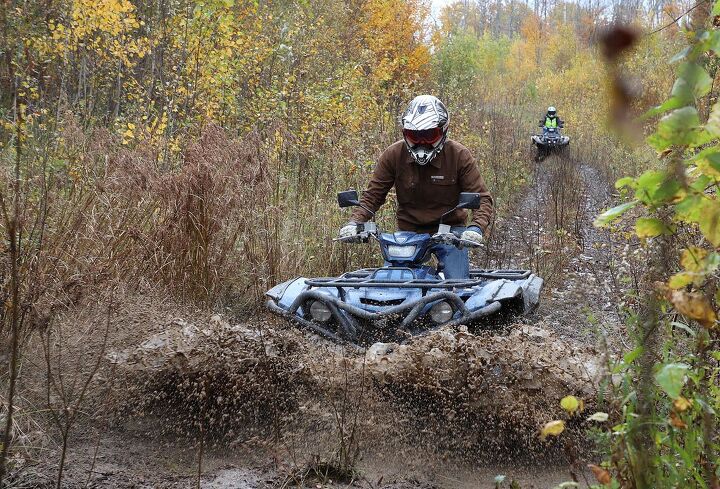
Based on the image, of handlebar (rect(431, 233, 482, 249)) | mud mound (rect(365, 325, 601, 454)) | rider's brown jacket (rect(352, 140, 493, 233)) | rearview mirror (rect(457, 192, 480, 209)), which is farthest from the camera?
rider's brown jacket (rect(352, 140, 493, 233))

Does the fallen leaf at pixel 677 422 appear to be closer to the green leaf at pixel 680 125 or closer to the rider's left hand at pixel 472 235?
the green leaf at pixel 680 125

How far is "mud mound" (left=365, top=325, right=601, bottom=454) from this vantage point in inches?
178

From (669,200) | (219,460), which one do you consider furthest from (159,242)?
(669,200)

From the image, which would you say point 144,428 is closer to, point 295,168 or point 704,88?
point 704,88

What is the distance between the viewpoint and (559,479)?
4.33 metres

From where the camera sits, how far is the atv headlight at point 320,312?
5.63 metres

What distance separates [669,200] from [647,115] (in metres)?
Answer: 0.24

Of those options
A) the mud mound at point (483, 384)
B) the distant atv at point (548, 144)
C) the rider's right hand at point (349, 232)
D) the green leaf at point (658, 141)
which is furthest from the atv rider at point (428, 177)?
the distant atv at point (548, 144)

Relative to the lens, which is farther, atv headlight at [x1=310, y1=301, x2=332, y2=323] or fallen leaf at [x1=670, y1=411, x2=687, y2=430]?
atv headlight at [x1=310, y1=301, x2=332, y2=323]

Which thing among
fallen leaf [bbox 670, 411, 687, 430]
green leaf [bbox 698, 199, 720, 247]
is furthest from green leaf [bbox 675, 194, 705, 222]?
fallen leaf [bbox 670, 411, 687, 430]

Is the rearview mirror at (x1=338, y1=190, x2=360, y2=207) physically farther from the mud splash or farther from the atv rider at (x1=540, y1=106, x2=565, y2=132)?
the atv rider at (x1=540, y1=106, x2=565, y2=132)

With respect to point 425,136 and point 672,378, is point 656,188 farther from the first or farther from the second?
point 425,136

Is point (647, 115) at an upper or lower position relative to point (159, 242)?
upper

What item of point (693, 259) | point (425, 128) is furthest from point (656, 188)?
point (425, 128)
